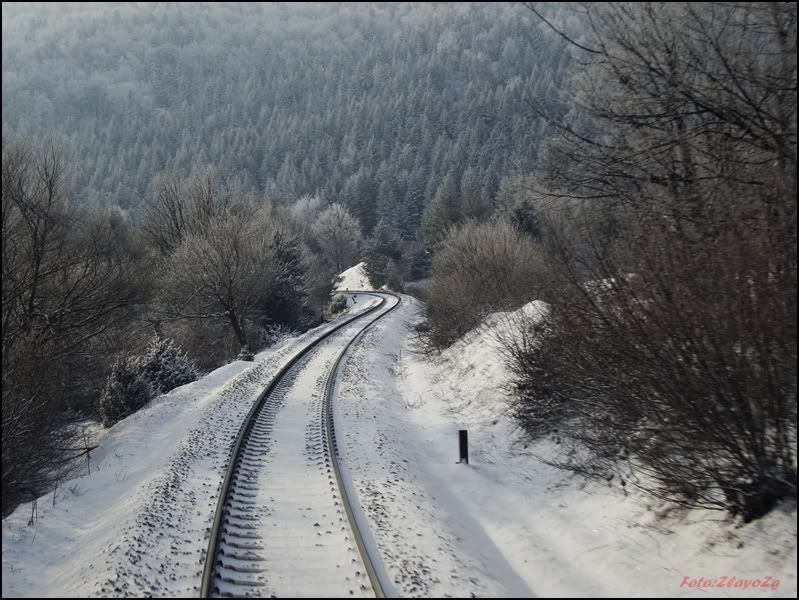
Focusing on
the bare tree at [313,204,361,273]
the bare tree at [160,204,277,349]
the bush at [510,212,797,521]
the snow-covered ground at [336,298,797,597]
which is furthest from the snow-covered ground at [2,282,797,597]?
the bare tree at [313,204,361,273]

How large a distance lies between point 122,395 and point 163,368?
213 cm

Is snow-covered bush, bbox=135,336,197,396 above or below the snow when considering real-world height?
below

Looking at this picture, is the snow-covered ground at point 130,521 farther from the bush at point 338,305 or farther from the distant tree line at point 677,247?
the bush at point 338,305

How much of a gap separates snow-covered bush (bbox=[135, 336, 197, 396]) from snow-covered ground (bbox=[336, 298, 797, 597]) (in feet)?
26.8

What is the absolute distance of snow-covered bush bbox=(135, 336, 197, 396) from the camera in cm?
1524

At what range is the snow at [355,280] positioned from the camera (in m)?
67.1

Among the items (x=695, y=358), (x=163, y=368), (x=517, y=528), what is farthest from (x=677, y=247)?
Answer: (x=163, y=368)

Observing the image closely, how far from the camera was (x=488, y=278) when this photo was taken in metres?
18.4

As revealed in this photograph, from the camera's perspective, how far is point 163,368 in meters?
15.9

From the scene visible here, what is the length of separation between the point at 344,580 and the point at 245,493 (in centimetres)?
282

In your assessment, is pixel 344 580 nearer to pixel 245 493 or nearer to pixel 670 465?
pixel 245 493

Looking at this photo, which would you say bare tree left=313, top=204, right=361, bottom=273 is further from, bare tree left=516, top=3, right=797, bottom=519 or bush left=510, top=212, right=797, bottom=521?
bush left=510, top=212, right=797, bottom=521

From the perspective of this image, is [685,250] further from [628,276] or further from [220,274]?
[220,274]

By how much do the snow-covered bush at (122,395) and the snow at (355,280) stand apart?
50.5m
